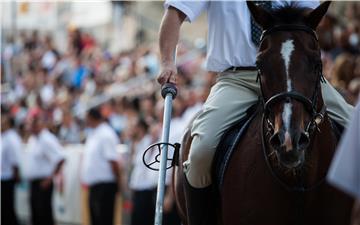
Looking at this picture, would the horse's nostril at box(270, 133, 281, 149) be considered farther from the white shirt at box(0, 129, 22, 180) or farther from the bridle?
the white shirt at box(0, 129, 22, 180)

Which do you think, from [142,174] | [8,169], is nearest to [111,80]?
[8,169]

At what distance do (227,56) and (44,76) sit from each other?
692 inches

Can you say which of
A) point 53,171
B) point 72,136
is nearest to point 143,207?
point 53,171

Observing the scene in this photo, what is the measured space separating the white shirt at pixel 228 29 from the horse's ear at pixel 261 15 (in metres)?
Answer: 0.64

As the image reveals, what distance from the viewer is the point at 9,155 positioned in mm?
16875

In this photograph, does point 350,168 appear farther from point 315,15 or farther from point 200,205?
point 200,205

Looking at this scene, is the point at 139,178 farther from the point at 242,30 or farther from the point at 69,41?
the point at 69,41

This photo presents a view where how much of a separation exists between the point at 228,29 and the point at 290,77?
1.16 m

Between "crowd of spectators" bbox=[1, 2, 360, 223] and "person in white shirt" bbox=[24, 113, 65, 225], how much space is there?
3.60 ft

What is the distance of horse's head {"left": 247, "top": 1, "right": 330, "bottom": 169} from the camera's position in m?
5.08

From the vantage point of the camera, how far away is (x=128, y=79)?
20031 mm

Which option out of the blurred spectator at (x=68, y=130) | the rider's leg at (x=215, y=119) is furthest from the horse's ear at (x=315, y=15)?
the blurred spectator at (x=68, y=130)

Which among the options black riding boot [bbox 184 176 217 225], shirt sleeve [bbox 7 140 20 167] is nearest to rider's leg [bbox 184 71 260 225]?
black riding boot [bbox 184 176 217 225]

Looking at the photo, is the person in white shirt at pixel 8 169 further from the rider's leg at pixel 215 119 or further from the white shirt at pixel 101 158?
the rider's leg at pixel 215 119
